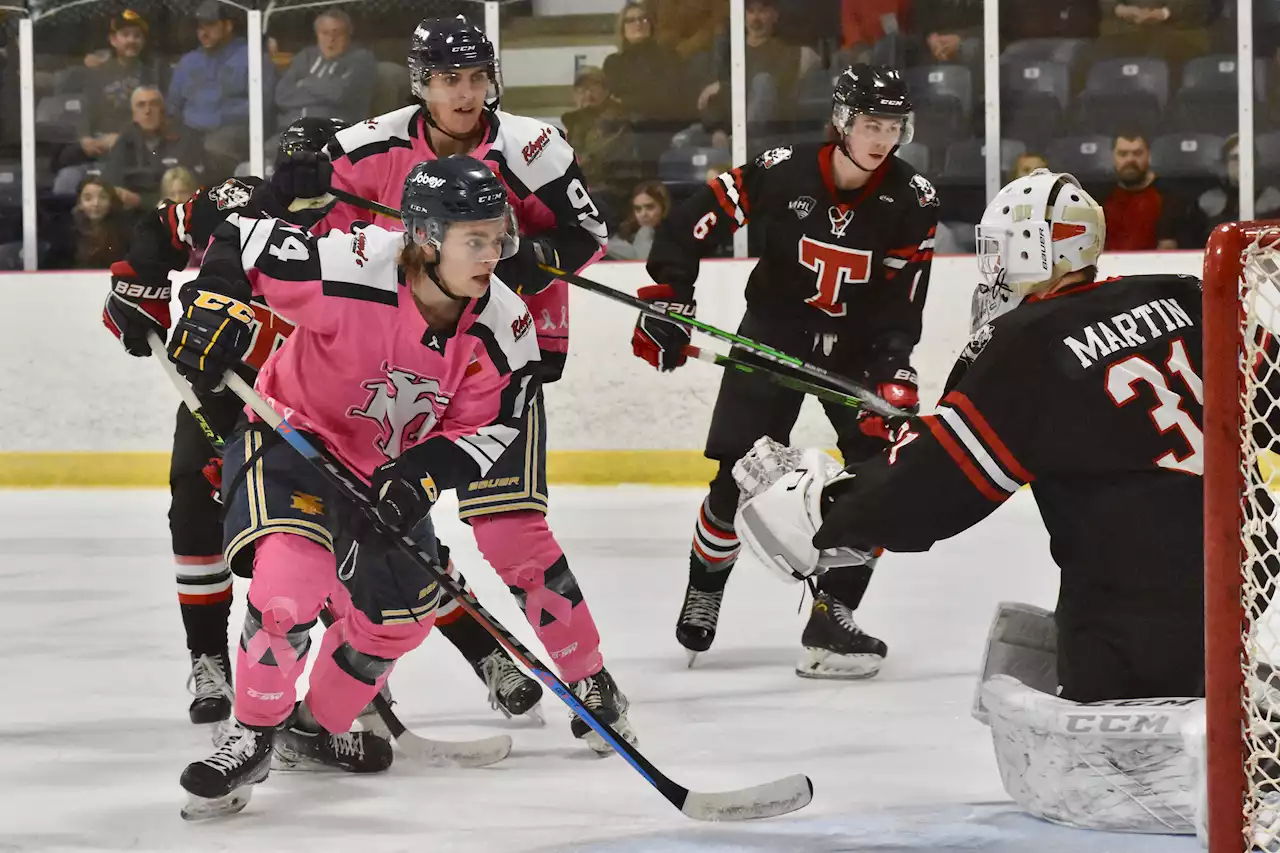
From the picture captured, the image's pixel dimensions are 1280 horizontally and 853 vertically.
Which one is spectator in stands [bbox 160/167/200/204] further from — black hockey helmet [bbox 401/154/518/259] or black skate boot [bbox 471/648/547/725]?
black hockey helmet [bbox 401/154/518/259]

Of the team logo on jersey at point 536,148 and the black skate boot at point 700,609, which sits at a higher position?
the team logo on jersey at point 536,148

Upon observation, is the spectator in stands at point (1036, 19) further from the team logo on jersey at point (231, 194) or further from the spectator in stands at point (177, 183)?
the team logo on jersey at point (231, 194)

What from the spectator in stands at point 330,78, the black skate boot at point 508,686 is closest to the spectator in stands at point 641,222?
the spectator in stands at point 330,78

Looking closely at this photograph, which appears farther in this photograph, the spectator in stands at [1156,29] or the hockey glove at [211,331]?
the spectator in stands at [1156,29]

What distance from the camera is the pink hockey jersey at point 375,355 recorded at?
2.33 meters

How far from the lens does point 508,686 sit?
284 cm

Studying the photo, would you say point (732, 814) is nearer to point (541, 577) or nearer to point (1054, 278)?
point (541, 577)

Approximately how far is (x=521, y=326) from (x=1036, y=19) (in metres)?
3.67

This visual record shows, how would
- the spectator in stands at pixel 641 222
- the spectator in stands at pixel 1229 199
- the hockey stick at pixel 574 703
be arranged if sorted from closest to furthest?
the hockey stick at pixel 574 703, the spectator in stands at pixel 1229 199, the spectator in stands at pixel 641 222

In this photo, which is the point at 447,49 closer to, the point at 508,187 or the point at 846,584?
Result: the point at 508,187

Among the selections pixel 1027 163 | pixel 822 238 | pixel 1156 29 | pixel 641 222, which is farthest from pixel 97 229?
pixel 1156 29

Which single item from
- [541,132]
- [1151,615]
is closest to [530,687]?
[541,132]

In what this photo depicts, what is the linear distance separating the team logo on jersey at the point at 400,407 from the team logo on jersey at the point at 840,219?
3.99 feet

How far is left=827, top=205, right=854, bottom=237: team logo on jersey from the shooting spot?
3416mm
